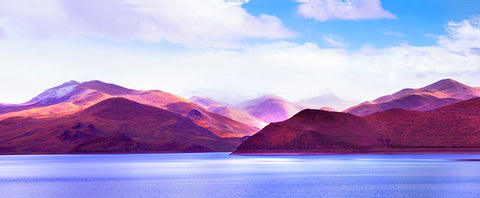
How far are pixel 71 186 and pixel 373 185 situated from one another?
37505 mm

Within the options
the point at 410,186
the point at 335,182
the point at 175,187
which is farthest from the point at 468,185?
the point at 175,187

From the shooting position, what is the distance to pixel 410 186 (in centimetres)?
6975

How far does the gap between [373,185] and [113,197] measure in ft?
105

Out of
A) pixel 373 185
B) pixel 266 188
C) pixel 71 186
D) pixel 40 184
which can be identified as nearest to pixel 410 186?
pixel 373 185

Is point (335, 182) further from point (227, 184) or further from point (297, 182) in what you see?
point (227, 184)

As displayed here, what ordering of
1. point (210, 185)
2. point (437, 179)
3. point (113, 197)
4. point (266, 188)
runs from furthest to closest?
point (437, 179), point (210, 185), point (266, 188), point (113, 197)

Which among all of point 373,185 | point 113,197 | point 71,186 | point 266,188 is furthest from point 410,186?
point 71,186

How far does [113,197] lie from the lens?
192ft

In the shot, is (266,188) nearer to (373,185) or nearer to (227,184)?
(227,184)

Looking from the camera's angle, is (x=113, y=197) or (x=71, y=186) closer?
(x=113, y=197)

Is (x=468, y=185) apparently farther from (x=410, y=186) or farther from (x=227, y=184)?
(x=227, y=184)

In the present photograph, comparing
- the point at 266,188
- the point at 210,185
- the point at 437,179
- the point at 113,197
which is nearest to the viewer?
the point at 113,197

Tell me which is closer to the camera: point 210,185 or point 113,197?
point 113,197

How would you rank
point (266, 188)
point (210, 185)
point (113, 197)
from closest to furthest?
point (113, 197), point (266, 188), point (210, 185)
